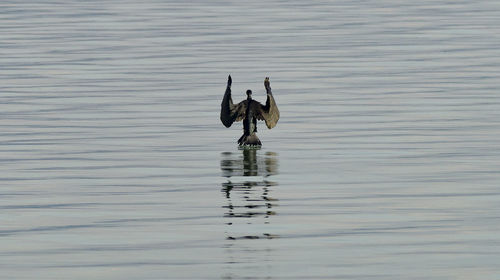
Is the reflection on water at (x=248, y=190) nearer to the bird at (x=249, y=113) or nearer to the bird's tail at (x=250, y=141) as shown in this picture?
the bird's tail at (x=250, y=141)

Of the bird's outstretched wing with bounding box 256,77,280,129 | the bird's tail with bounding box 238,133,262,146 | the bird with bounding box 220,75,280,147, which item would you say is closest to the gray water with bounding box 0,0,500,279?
the bird's tail with bounding box 238,133,262,146

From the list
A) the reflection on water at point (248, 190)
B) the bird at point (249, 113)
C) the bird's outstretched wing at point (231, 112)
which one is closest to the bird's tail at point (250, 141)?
the bird at point (249, 113)

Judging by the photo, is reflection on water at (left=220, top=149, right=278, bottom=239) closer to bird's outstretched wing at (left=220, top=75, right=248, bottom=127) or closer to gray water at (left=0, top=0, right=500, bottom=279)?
gray water at (left=0, top=0, right=500, bottom=279)

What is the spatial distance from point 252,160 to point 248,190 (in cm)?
432

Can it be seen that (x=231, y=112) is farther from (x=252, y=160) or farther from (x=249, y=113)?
(x=252, y=160)

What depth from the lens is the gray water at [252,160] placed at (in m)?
21.0

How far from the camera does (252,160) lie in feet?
102

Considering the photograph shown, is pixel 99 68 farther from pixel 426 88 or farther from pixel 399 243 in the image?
pixel 399 243

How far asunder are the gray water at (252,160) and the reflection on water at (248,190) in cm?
6

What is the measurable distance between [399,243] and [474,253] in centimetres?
122

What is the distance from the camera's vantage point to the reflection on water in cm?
2326

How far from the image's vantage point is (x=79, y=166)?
99.1 feet

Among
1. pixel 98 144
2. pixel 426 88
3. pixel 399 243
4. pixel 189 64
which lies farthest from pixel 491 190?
pixel 189 64

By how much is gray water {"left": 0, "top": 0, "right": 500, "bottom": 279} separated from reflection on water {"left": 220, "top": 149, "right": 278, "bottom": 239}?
0.06 metres
